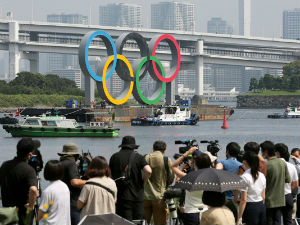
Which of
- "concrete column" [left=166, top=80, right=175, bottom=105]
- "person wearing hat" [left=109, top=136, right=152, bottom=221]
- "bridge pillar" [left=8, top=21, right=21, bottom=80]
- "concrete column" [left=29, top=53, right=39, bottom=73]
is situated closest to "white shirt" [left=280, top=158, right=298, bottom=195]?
"person wearing hat" [left=109, top=136, right=152, bottom=221]

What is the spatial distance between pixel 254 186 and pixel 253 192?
0.08m

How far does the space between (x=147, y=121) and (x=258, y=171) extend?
61.1 m

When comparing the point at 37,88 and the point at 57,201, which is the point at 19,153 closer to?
the point at 57,201

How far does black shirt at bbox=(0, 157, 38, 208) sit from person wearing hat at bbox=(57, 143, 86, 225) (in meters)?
0.70

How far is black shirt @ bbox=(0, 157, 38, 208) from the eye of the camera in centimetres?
865

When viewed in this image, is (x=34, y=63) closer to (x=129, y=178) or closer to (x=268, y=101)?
(x=268, y=101)

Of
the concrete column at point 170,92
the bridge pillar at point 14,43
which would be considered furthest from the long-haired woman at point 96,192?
the bridge pillar at point 14,43

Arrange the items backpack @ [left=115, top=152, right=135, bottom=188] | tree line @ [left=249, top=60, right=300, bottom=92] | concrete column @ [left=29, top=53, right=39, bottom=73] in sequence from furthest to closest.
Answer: tree line @ [left=249, top=60, right=300, bottom=92]
concrete column @ [left=29, top=53, right=39, bottom=73]
backpack @ [left=115, top=152, right=135, bottom=188]

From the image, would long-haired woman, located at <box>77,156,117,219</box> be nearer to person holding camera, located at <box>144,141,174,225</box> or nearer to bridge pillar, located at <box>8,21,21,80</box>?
person holding camera, located at <box>144,141,174,225</box>

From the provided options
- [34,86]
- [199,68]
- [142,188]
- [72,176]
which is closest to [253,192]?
[142,188]

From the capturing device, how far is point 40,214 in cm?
803

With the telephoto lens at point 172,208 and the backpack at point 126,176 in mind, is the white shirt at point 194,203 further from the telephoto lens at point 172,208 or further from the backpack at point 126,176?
the telephoto lens at point 172,208

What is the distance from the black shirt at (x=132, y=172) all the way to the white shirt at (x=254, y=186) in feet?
4.67

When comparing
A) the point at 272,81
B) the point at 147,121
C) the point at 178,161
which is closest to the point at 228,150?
the point at 178,161
